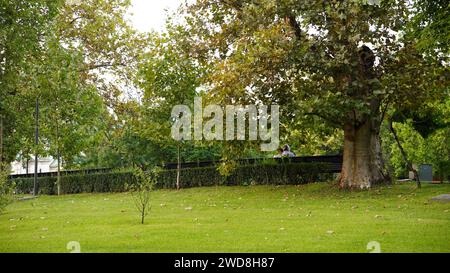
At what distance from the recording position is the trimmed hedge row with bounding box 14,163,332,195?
22984 mm

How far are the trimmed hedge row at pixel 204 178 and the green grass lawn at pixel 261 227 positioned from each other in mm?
4883

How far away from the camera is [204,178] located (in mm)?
25234

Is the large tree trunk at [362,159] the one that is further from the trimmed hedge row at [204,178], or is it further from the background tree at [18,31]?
the background tree at [18,31]

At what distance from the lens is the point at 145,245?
8.62 m

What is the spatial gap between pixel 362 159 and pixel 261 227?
946 cm

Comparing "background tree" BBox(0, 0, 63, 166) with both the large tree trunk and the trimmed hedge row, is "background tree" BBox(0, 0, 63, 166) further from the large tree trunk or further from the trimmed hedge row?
the large tree trunk

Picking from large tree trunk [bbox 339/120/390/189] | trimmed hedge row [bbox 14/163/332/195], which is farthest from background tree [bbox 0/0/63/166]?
large tree trunk [bbox 339/120/390/189]

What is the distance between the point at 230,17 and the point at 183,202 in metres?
7.71

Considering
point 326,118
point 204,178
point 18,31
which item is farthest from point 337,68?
point 18,31

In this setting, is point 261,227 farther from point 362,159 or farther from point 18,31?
point 18,31

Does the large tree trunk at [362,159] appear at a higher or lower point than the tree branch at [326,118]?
lower

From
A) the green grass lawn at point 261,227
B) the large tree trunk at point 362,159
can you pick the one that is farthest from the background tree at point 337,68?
the green grass lawn at point 261,227

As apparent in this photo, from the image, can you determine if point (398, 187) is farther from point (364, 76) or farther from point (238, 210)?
point (238, 210)

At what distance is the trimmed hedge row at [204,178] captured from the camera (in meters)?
23.0
